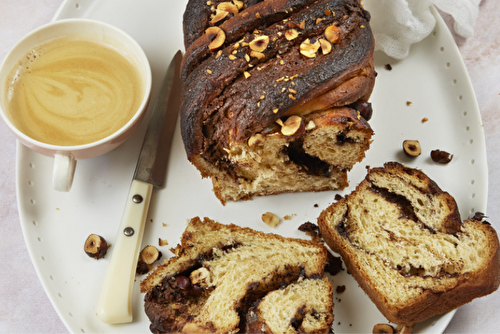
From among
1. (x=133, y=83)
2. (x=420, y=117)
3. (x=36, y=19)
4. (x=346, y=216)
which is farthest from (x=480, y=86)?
(x=36, y=19)

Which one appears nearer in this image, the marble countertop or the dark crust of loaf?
the dark crust of loaf

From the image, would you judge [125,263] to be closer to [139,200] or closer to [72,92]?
[139,200]

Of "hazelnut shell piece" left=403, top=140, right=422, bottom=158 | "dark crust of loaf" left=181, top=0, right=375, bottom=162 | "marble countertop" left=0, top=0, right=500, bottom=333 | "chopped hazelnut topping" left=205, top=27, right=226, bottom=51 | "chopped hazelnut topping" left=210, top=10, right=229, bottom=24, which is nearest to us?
"dark crust of loaf" left=181, top=0, right=375, bottom=162

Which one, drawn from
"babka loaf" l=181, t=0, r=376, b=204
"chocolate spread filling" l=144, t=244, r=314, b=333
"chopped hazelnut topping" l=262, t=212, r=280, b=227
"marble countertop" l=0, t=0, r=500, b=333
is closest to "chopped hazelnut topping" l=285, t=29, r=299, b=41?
"babka loaf" l=181, t=0, r=376, b=204

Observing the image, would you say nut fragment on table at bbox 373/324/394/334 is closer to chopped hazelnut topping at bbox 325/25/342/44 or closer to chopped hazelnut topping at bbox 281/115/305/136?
chopped hazelnut topping at bbox 281/115/305/136

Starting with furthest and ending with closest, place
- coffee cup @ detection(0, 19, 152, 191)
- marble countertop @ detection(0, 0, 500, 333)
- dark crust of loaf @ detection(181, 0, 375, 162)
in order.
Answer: marble countertop @ detection(0, 0, 500, 333)
coffee cup @ detection(0, 19, 152, 191)
dark crust of loaf @ detection(181, 0, 375, 162)

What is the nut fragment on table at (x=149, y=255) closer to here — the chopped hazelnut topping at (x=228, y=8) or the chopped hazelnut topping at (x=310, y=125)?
the chopped hazelnut topping at (x=310, y=125)

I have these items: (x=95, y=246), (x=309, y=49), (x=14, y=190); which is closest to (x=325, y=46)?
(x=309, y=49)
